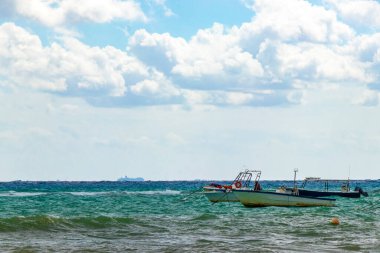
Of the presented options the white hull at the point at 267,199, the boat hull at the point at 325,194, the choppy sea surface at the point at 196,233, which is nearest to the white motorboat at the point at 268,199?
the white hull at the point at 267,199

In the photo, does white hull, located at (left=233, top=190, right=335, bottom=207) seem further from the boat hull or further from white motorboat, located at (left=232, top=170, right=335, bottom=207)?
the boat hull

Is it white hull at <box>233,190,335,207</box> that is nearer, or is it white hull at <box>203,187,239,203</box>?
white hull at <box>233,190,335,207</box>

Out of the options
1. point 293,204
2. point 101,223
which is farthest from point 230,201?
point 101,223

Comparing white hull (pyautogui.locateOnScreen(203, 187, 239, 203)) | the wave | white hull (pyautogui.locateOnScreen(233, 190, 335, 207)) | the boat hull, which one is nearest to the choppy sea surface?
the wave

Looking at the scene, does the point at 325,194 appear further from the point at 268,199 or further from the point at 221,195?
the point at 268,199

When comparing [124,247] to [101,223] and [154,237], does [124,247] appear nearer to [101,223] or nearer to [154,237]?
[154,237]

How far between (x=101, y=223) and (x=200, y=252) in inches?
579

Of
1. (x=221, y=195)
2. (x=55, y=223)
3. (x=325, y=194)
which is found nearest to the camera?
(x=55, y=223)

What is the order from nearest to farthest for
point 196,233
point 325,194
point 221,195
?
point 196,233, point 221,195, point 325,194

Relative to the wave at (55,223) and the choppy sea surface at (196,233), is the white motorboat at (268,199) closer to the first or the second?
the choppy sea surface at (196,233)

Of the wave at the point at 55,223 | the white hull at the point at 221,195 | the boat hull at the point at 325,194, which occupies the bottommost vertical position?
the wave at the point at 55,223

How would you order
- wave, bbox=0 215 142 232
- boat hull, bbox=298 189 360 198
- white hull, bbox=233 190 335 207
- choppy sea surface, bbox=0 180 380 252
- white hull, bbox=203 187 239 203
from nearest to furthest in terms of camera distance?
1. choppy sea surface, bbox=0 180 380 252
2. wave, bbox=0 215 142 232
3. white hull, bbox=233 190 335 207
4. white hull, bbox=203 187 239 203
5. boat hull, bbox=298 189 360 198

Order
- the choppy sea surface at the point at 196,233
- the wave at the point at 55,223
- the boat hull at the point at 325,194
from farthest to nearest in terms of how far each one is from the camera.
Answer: the boat hull at the point at 325,194 < the wave at the point at 55,223 < the choppy sea surface at the point at 196,233

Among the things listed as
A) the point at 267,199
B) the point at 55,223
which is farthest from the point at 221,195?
the point at 55,223
